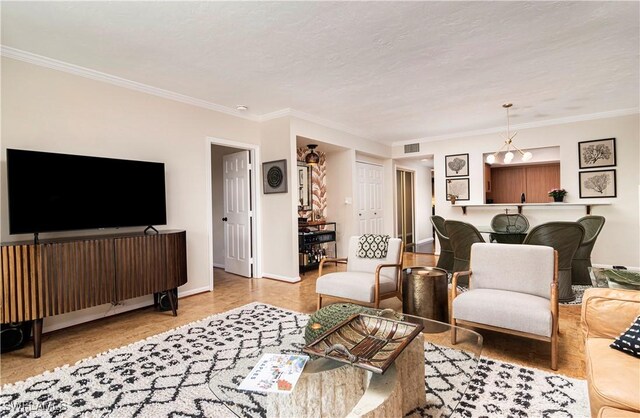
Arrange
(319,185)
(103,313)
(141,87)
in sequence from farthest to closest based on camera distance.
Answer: (319,185) → (141,87) → (103,313)

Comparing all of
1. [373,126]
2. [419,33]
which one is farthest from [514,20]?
[373,126]

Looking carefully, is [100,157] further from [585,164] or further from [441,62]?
[585,164]

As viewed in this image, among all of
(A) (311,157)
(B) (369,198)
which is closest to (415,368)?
(A) (311,157)

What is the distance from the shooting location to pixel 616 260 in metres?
5.21

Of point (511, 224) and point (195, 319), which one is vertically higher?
point (511, 224)

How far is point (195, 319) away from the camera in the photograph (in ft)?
10.8

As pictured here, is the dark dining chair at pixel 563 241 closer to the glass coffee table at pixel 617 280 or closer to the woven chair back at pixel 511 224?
the glass coffee table at pixel 617 280

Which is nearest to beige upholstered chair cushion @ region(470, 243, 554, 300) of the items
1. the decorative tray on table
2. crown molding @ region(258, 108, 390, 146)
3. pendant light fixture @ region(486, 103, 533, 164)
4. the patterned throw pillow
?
the patterned throw pillow

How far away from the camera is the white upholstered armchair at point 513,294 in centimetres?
219

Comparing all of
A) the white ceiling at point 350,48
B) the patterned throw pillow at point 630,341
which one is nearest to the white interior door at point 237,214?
the white ceiling at point 350,48

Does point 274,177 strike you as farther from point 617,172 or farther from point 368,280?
point 617,172

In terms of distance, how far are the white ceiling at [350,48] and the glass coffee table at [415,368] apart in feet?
7.47

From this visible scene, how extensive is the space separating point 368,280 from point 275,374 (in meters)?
1.83

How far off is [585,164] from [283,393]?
6328mm
